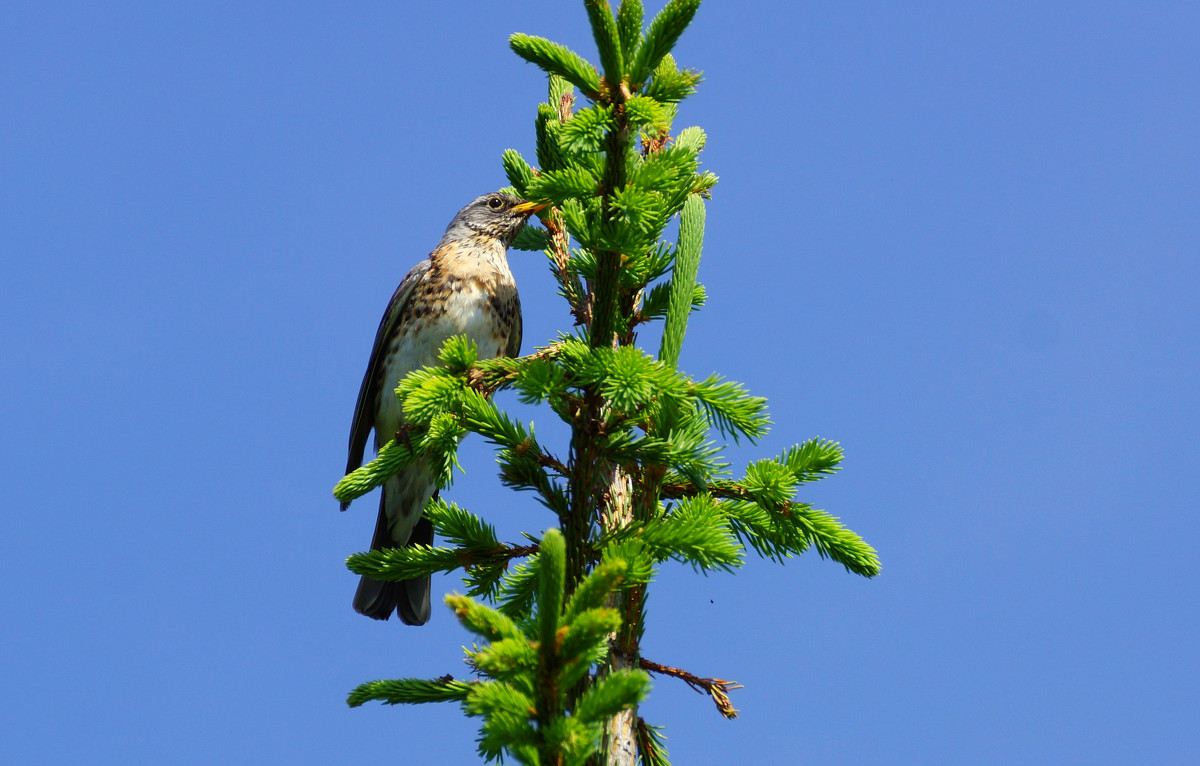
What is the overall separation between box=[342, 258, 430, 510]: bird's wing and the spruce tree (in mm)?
2486

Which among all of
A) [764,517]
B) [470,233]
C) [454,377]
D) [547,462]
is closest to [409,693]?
[547,462]

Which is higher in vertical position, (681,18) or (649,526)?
(681,18)

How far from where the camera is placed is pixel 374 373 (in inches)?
201

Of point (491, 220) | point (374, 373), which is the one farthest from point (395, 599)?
point (491, 220)

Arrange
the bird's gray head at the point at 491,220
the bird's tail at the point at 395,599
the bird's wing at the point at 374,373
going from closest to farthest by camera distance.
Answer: the bird's tail at the point at 395,599 < the bird's wing at the point at 374,373 < the bird's gray head at the point at 491,220

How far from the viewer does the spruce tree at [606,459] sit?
1.53m

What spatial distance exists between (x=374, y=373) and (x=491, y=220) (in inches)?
42.5

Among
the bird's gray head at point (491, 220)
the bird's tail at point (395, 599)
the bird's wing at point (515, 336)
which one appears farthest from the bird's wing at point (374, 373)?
the bird's tail at point (395, 599)

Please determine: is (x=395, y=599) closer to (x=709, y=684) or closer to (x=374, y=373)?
(x=374, y=373)

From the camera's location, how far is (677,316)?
2.30 m

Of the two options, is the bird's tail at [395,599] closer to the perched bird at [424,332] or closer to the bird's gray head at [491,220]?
the perched bird at [424,332]

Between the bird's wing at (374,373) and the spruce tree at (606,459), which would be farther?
the bird's wing at (374,373)

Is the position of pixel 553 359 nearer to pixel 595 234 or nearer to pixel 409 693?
pixel 595 234

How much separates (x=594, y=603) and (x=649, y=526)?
523mm
